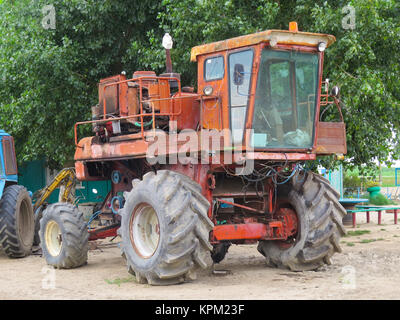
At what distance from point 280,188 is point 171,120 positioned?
199cm

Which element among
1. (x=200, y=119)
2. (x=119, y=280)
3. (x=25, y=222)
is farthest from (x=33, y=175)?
(x=200, y=119)

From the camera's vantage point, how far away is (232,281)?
8.50 m

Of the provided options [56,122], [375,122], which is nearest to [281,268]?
[375,122]

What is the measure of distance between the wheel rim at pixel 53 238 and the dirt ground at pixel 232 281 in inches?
12.9

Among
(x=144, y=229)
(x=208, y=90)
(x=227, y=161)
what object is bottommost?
(x=144, y=229)

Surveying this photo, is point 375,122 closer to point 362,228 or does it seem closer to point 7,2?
point 362,228

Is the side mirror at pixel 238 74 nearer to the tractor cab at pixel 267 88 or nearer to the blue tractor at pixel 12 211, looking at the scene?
the tractor cab at pixel 267 88

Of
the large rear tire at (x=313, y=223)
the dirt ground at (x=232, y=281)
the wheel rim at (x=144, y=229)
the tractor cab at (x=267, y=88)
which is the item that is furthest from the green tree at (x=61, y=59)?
the large rear tire at (x=313, y=223)

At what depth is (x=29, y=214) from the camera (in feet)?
41.7

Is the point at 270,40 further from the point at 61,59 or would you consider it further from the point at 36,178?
the point at 36,178

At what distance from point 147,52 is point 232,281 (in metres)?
6.81

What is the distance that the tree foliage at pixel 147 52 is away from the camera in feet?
39.8

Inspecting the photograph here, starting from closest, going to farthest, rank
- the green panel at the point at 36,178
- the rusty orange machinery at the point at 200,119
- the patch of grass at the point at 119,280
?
the rusty orange machinery at the point at 200,119
the patch of grass at the point at 119,280
the green panel at the point at 36,178

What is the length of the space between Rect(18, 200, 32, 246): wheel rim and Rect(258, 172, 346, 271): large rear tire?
5.56 metres
